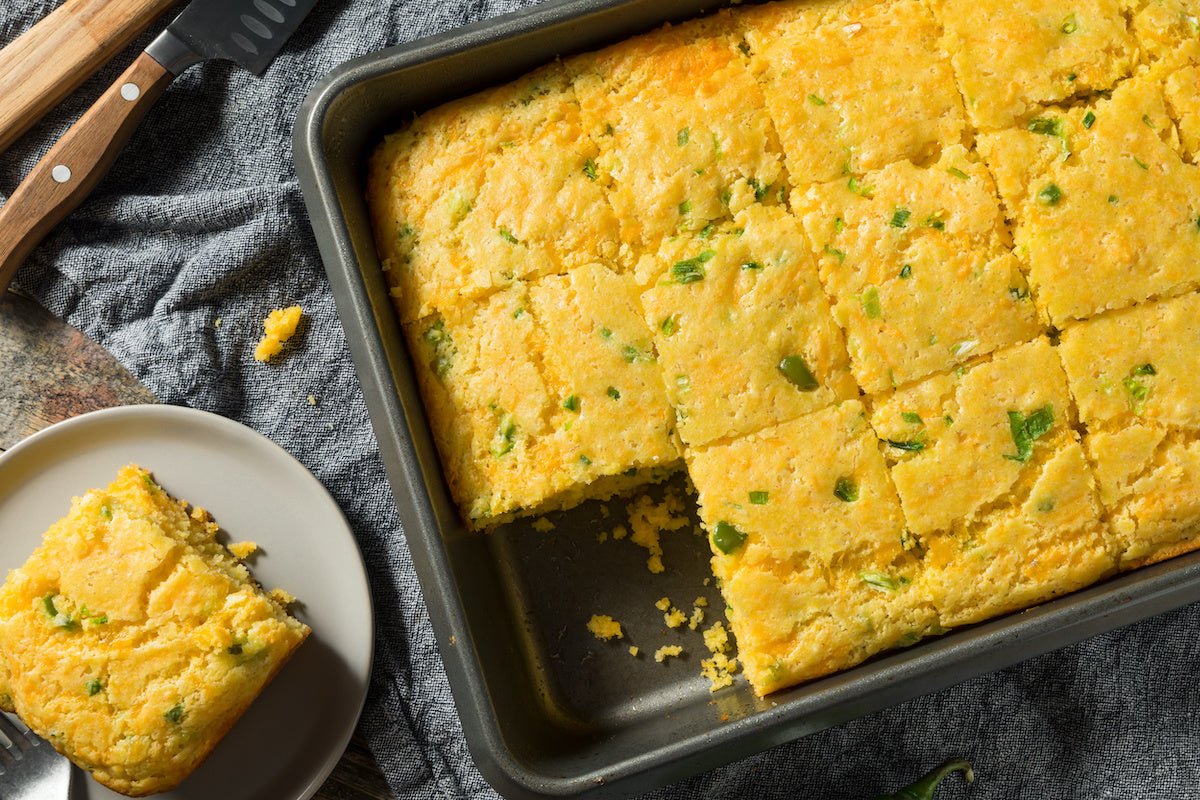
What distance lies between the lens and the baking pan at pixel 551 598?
2713 millimetres

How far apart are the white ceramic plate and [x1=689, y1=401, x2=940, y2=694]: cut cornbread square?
1293 millimetres

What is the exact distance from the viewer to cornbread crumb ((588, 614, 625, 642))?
11.0ft

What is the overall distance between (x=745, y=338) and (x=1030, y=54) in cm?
124

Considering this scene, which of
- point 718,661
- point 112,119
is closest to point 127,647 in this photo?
point 112,119

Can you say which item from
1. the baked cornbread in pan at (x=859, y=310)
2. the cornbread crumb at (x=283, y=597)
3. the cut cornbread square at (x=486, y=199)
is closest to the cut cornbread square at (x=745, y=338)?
the baked cornbread in pan at (x=859, y=310)

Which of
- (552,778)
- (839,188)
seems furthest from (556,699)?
(839,188)

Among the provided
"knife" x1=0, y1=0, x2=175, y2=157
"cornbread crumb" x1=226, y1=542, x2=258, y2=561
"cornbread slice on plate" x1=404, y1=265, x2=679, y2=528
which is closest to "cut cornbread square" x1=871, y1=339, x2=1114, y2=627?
"cornbread slice on plate" x1=404, y1=265, x2=679, y2=528

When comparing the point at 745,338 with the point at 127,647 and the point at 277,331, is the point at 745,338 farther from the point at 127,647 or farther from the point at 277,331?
the point at 127,647

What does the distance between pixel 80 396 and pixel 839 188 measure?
9.02 feet

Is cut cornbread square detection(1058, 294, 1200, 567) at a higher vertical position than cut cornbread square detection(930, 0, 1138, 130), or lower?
lower

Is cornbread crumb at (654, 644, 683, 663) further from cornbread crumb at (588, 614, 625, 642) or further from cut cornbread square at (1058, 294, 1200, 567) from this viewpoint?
cut cornbread square at (1058, 294, 1200, 567)

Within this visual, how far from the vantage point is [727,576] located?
9.40ft

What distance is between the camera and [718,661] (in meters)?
3.31

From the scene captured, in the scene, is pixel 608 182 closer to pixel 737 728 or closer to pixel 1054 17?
pixel 1054 17
